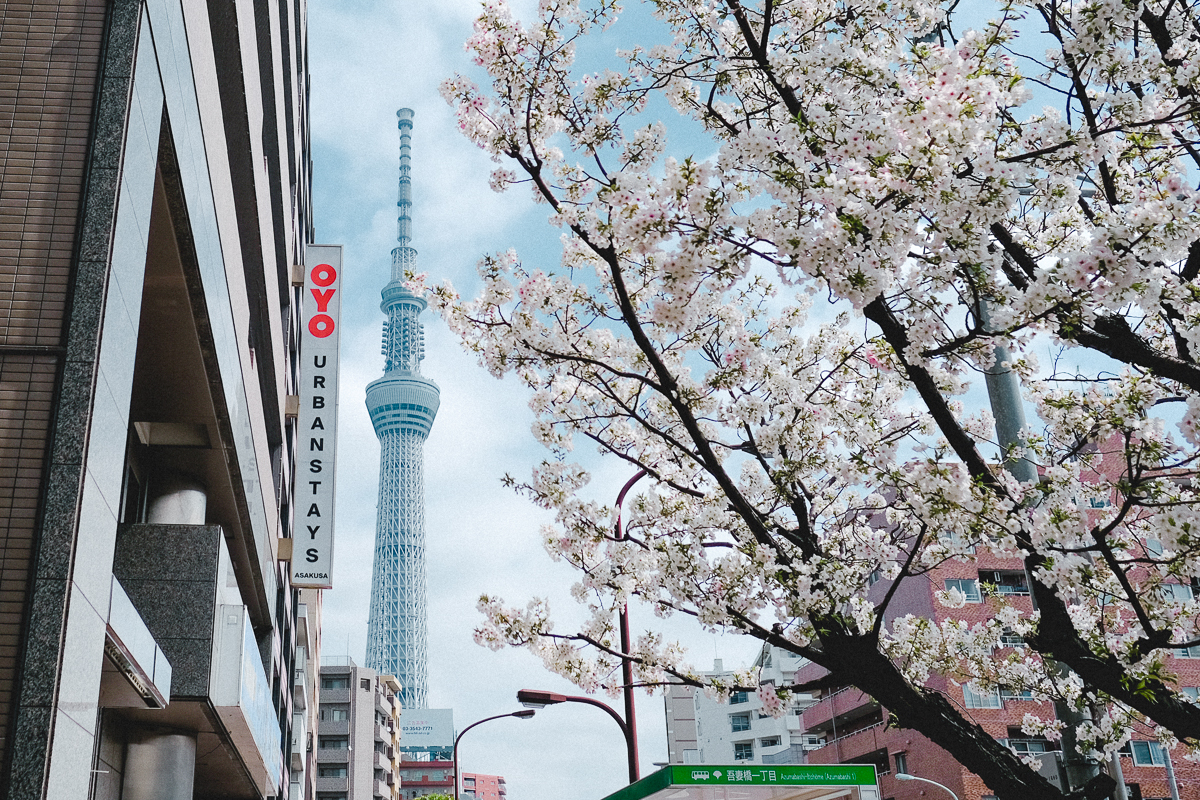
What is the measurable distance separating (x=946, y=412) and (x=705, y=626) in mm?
2226

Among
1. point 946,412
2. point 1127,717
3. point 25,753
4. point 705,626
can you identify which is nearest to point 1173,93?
point 946,412

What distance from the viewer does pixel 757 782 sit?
28.1 ft

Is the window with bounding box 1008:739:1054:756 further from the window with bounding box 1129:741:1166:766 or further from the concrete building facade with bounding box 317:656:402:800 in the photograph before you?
the concrete building facade with bounding box 317:656:402:800

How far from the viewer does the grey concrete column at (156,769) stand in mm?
11211

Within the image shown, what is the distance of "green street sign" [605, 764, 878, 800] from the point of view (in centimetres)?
841

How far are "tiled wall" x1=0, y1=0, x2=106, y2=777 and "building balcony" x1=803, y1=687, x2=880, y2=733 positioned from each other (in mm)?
43823

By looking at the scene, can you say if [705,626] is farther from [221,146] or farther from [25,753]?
[221,146]

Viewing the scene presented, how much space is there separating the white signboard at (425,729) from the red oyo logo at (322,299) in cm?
12712

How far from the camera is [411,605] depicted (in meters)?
134

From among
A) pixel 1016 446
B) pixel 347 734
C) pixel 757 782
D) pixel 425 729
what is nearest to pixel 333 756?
pixel 347 734

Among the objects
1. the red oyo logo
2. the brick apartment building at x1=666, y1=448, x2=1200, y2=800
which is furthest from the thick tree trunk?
the brick apartment building at x1=666, y1=448, x2=1200, y2=800

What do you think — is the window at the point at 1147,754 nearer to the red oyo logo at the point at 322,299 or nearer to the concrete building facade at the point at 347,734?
the red oyo logo at the point at 322,299

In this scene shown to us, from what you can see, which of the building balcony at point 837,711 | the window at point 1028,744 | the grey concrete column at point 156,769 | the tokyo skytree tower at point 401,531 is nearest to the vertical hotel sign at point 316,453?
the grey concrete column at point 156,769

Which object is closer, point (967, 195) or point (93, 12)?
point (967, 195)
